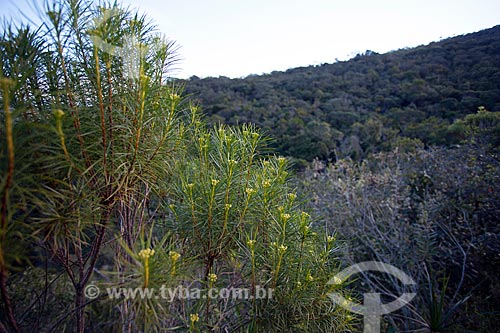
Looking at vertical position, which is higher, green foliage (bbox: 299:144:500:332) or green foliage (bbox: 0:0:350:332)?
green foliage (bbox: 0:0:350:332)

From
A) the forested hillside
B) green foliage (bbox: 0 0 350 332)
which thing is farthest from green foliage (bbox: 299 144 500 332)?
the forested hillside

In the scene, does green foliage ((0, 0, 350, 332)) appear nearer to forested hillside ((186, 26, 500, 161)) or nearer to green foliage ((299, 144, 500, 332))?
green foliage ((299, 144, 500, 332))

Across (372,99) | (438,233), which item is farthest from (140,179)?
(372,99)

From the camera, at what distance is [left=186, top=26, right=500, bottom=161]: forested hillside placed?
10117 mm

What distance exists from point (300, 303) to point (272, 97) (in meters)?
13.6

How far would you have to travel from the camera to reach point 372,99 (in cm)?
1466

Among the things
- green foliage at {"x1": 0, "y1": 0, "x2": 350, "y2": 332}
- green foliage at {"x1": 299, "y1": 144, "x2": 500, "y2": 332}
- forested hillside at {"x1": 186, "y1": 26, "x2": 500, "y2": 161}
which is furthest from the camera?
forested hillside at {"x1": 186, "y1": 26, "x2": 500, "y2": 161}

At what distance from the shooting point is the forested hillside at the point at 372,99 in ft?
33.2

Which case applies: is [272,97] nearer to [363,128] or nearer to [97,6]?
[363,128]

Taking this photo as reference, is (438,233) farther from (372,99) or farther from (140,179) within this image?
(372,99)

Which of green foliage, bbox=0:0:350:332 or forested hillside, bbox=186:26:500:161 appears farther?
forested hillside, bbox=186:26:500:161

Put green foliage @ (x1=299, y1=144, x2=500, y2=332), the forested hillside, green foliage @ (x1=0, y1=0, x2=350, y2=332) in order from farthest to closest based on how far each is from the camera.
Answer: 1. the forested hillside
2. green foliage @ (x1=299, y1=144, x2=500, y2=332)
3. green foliage @ (x1=0, y1=0, x2=350, y2=332)

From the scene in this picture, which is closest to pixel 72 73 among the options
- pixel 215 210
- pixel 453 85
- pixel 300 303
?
pixel 215 210

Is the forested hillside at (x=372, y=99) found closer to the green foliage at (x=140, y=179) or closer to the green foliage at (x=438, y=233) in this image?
the green foliage at (x=438, y=233)
